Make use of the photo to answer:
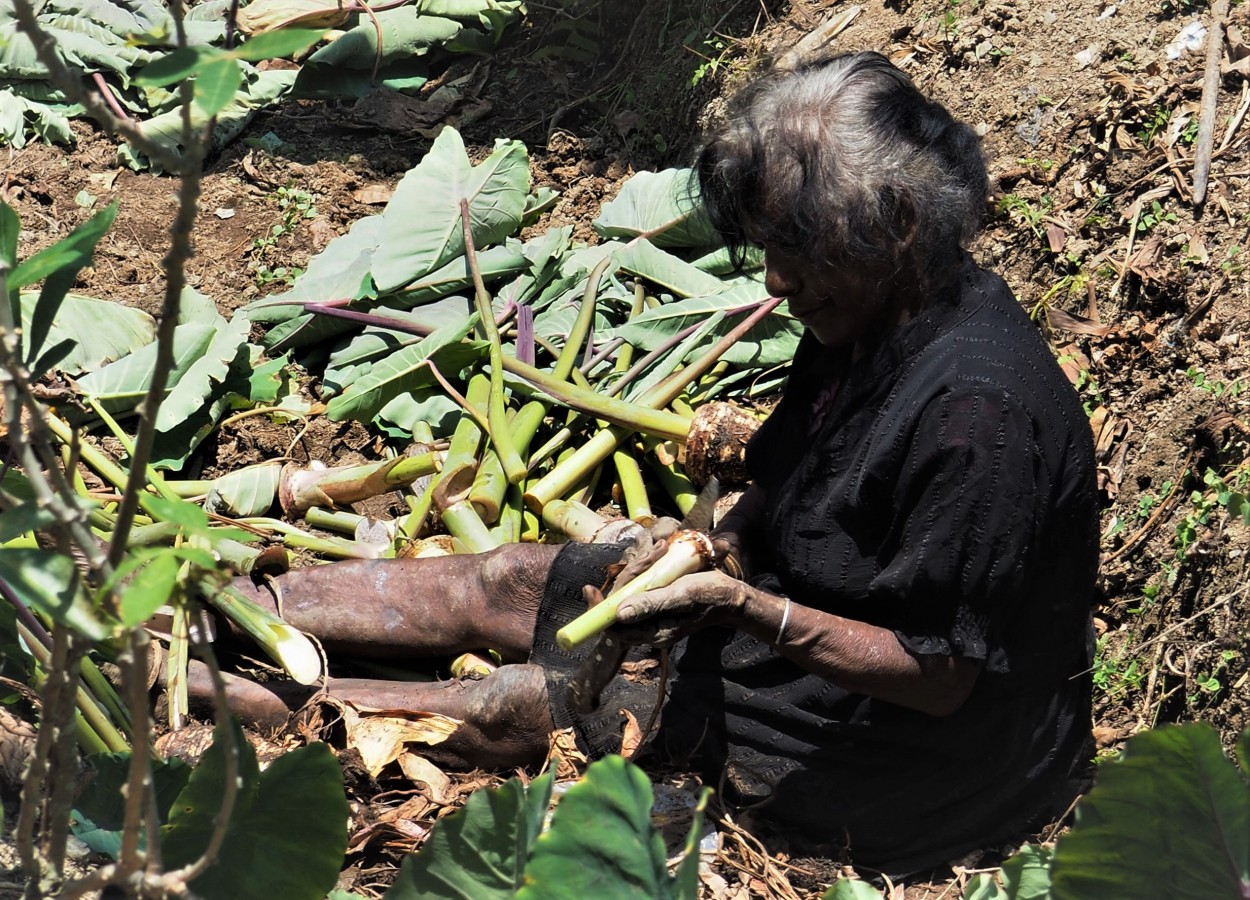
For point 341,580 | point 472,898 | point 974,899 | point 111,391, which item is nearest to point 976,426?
point 974,899

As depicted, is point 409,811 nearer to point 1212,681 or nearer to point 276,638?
point 276,638

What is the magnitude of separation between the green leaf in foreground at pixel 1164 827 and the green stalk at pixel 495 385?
241 centimetres

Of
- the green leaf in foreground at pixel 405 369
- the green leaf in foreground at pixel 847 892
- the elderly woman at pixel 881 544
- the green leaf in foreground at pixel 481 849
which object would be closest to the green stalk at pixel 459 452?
the green leaf in foreground at pixel 405 369

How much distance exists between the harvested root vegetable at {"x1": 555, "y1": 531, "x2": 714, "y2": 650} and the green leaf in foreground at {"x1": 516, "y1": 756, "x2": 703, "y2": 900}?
928mm

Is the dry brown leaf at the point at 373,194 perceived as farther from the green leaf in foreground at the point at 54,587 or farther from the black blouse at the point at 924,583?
the green leaf in foreground at the point at 54,587

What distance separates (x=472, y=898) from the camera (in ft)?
4.34

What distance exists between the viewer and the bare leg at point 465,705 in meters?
2.66

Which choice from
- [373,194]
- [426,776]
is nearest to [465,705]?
[426,776]

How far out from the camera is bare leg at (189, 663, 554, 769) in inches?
105

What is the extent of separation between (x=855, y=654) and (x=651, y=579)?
39cm

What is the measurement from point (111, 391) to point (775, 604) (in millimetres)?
2349

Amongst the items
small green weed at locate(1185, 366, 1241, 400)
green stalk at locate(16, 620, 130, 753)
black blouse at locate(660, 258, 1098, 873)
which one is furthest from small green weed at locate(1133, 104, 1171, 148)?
green stalk at locate(16, 620, 130, 753)

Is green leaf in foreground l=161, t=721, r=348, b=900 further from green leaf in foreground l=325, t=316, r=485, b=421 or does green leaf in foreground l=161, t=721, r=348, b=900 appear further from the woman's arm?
green leaf in foreground l=325, t=316, r=485, b=421

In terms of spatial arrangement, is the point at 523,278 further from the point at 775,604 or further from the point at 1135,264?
the point at 775,604
